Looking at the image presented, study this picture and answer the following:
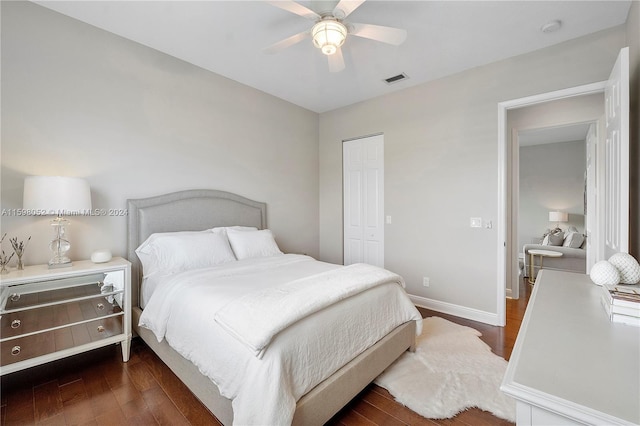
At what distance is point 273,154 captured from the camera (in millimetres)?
4059

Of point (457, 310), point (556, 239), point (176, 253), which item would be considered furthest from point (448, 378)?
point (556, 239)

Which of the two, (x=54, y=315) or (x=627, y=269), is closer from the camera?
(x=627, y=269)

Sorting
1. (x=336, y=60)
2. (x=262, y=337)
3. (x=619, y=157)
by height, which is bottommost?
(x=262, y=337)

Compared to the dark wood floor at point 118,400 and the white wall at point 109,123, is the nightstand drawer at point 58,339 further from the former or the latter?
the white wall at point 109,123

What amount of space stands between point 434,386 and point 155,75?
3.70 meters

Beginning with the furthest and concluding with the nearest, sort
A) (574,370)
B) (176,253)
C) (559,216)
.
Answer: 1. (559,216)
2. (176,253)
3. (574,370)

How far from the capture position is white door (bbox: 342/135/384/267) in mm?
4062

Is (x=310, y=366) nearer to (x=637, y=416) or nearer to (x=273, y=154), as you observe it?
(x=637, y=416)

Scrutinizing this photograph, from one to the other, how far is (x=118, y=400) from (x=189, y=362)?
590 mm

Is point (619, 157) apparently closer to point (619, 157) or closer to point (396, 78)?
point (619, 157)

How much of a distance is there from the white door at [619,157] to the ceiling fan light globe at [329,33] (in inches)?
69.6

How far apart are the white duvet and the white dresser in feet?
3.12

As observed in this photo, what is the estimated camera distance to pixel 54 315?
6.51ft

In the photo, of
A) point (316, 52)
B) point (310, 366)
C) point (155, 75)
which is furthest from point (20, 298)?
point (316, 52)
